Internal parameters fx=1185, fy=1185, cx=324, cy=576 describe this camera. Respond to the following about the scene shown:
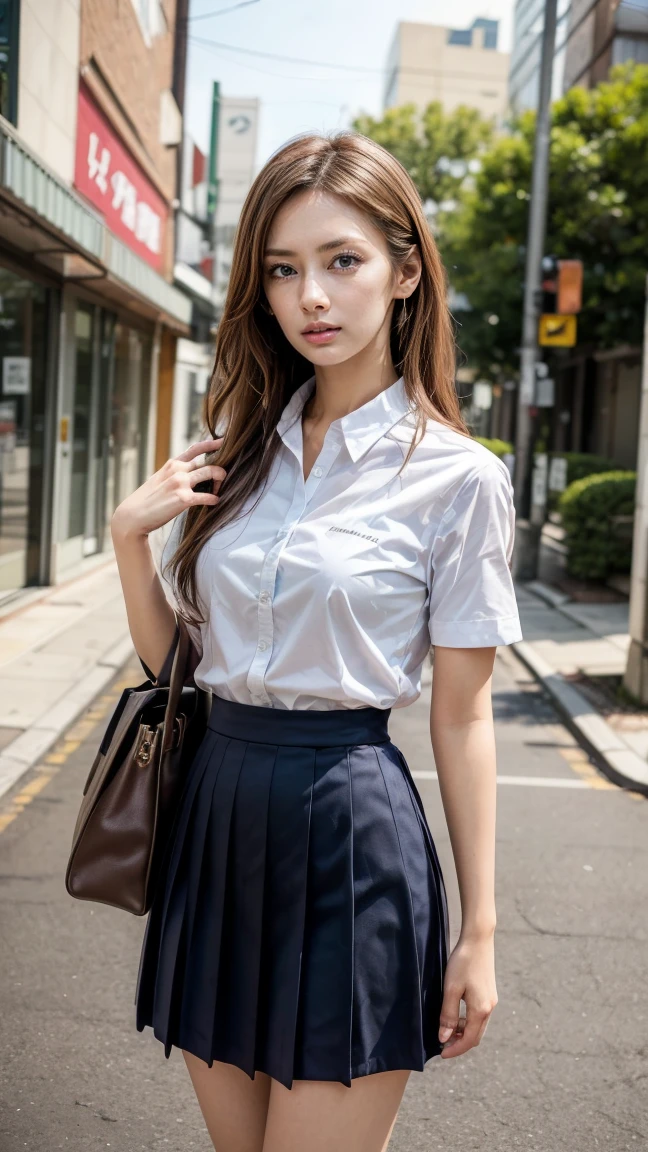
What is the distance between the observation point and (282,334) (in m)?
2.10

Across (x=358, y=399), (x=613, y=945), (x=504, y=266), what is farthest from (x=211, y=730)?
(x=504, y=266)

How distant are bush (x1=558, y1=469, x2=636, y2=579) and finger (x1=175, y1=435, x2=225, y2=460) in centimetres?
1149

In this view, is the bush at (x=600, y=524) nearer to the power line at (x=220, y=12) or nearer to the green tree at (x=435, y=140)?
the power line at (x=220, y=12)

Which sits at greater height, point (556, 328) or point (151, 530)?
point (556, 328)

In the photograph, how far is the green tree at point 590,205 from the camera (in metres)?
19.8

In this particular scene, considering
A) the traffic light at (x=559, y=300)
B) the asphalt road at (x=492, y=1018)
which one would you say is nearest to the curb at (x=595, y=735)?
the asphalt road at (x=492, y=1018)

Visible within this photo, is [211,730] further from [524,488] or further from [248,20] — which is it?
[524,488]

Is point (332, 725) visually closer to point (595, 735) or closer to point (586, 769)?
point (586, 769)

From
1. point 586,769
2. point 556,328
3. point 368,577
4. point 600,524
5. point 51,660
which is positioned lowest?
point 586,769

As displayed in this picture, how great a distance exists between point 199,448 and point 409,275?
0.44m

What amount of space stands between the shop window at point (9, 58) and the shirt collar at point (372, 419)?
4.14 metres

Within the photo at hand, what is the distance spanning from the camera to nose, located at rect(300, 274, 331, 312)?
177cm

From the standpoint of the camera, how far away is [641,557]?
25.9ft

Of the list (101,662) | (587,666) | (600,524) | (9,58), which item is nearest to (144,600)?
(9,58)
